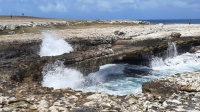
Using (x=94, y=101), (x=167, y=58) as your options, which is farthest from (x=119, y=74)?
(x=94, y=101)

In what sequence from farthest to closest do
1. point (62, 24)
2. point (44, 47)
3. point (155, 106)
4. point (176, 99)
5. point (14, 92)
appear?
1. point (62, 24)
2. point (44, 47)
3. point (14, 92)
4. point (176, 99)
5. point (155, 106)

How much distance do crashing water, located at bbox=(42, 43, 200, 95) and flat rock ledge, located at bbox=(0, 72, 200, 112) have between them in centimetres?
700

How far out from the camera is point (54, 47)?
2784cm

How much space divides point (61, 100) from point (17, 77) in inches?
252

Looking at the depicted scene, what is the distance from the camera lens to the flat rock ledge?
919 cm

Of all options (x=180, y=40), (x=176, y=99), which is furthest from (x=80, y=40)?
(x=176, y=99)

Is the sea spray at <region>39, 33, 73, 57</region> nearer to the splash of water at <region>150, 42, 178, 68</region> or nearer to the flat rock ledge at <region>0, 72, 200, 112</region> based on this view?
the splash of water at <region>150, 42, 178, 68</region>

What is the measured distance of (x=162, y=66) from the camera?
94.9ft

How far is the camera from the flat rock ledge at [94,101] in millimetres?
9188

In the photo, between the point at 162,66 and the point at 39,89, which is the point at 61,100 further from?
the point at 162,66

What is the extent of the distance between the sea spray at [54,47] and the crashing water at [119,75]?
12.0 ft

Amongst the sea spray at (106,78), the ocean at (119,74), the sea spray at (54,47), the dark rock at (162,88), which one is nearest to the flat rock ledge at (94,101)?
the dark rock at (162,88)

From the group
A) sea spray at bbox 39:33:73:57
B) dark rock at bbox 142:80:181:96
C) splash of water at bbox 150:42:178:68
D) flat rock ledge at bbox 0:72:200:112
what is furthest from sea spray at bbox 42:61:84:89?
splash of water at bbox 150:42:178:68

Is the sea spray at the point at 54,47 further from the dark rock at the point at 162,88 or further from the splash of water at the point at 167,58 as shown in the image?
the dark rock at the point at 162,88
